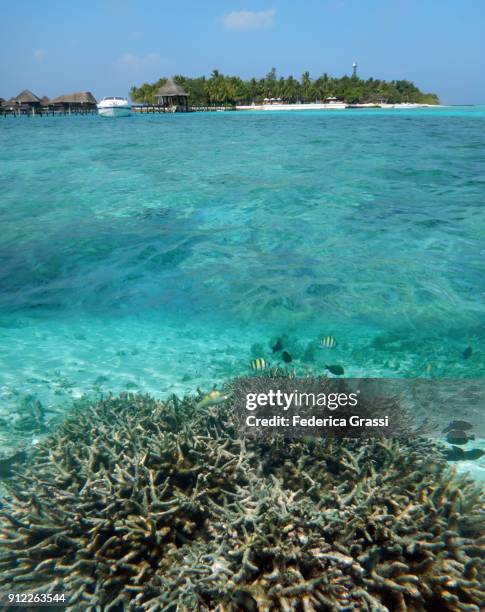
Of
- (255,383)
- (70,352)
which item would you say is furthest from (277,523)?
(70,352)

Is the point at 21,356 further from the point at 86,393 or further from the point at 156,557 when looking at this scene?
the point at 156,557

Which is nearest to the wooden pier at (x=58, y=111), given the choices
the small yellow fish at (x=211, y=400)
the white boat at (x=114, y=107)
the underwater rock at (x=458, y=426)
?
the white boat at (x=114, y=107)

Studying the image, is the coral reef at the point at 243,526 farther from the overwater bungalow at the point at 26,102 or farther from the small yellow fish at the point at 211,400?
the overwater bungalow at the point at 26,102

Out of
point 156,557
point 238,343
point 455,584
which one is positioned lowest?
point 238,343

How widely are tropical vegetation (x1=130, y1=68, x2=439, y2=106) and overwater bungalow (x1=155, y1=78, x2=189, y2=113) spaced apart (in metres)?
12.7

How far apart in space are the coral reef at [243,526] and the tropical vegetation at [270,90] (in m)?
105

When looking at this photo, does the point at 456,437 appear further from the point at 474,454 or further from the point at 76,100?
the point at 76,100

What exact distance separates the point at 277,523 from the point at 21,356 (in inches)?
194

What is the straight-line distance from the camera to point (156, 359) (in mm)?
6367

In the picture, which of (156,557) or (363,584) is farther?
(156,557)

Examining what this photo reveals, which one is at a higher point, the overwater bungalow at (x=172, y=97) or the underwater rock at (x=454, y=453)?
the overwater bungalow at (x=172, y=97)

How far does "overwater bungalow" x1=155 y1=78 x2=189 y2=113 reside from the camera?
79750mm

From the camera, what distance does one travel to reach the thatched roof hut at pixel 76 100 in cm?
7456

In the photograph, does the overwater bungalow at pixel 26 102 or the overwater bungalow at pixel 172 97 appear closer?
the overwater bungalow at pixel 26 102
